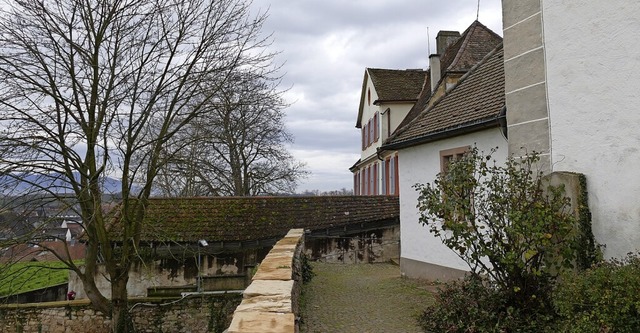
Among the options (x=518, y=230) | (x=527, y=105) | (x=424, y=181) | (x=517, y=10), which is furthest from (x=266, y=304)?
(x=424, y=181)

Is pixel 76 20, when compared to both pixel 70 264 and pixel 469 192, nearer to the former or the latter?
pixel 70 264

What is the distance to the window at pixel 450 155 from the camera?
9320 mm

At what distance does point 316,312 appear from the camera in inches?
301

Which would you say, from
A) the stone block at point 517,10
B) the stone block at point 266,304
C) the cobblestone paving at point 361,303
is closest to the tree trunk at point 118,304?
the cobblestone paving at point 361,303

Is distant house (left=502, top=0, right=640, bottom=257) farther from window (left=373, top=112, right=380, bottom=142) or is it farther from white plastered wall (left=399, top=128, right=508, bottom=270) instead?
window (left=373, top=112, right=380, bottom=142)

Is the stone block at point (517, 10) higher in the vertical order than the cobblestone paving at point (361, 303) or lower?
higher

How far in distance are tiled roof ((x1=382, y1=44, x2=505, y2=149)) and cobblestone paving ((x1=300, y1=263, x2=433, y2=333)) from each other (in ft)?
11.6

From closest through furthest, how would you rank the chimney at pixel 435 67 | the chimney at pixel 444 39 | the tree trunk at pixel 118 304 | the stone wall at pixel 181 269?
the tree trunk at pixel 118 304
the stone wall at pixel 181 269
the chimney at pixel 435 67
the chimney at pixel 444 39

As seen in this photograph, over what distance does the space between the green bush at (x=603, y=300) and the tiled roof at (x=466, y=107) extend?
3801 millimetres

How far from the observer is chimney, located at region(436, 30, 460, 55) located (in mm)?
19375

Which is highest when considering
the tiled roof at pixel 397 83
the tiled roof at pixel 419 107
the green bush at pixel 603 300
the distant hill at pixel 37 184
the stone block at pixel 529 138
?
the tiled roof at pixel 397 83

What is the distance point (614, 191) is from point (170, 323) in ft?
38.1

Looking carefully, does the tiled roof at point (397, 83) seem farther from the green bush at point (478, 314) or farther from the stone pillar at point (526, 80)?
the green bush at point (478, 314)

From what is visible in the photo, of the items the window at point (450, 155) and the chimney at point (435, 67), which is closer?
the window at point (450, 155)
